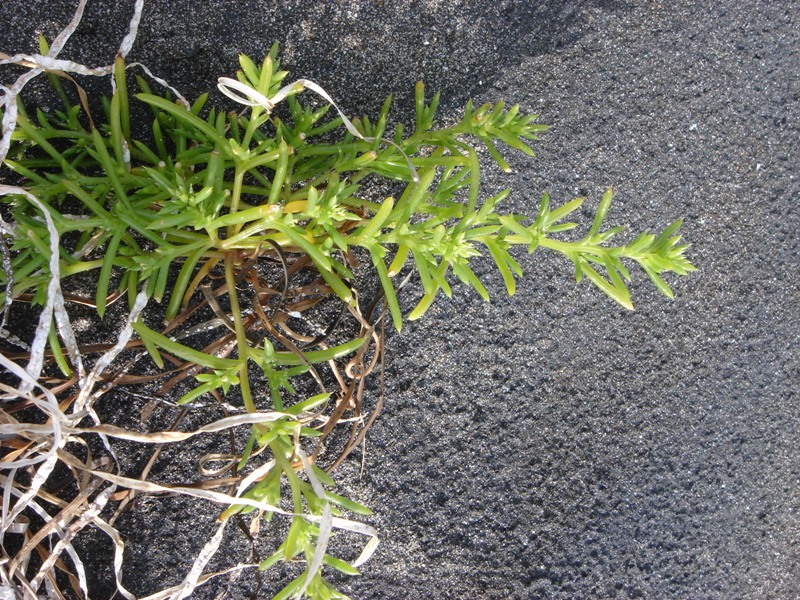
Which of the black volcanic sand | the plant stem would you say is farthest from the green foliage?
the black volcanic sand

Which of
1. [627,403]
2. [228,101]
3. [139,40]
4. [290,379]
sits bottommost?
[627,403]

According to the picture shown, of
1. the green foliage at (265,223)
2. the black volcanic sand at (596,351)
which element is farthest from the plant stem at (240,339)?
the black volcanic sand at (596,351)

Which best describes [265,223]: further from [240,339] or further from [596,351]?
[596,351]

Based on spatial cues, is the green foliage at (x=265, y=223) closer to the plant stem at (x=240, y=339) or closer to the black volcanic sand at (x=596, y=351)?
the plant stem at (x=240, y=339)

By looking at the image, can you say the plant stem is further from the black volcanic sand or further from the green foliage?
the black volcanic sand

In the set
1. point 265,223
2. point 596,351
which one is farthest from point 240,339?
point 596,351

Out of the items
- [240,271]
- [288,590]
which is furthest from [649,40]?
[288,590]

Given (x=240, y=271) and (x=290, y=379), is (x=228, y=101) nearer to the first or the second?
(x=240, y=271)

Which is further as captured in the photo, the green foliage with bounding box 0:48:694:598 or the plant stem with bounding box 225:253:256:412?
the plant stem with bounding box 225:253:256:412
